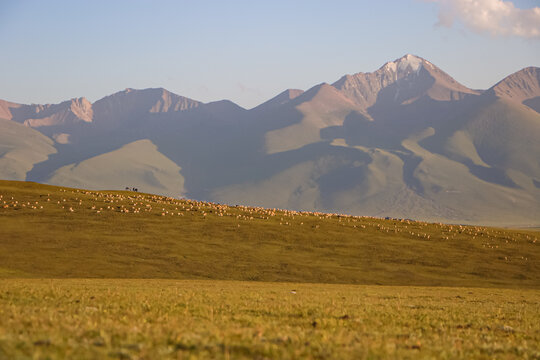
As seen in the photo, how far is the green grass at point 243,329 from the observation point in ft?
44.3

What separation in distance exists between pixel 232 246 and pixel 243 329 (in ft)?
144

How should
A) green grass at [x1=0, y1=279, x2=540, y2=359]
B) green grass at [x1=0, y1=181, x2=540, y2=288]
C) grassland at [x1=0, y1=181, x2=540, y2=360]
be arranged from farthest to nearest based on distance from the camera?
1. green grass at [x1=0, y1=181, x2=540, y2=288]
2. grassland at [x1=0, y1=181, x2=540, y2=360]
3. green grass at [x1=0, y1=279, x2=540, y2=359]

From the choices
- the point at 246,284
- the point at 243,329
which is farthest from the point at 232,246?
the point at 243,329

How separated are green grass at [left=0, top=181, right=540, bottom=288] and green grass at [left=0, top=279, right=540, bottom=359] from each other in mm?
22971

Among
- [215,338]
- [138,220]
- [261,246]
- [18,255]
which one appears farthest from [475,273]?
[215,338]

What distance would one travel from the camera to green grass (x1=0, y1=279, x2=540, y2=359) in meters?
13.5

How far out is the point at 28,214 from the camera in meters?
66.9

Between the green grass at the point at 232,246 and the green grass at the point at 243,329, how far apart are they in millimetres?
22971

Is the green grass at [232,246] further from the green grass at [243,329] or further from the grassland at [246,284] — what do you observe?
the green grass at [243,329]

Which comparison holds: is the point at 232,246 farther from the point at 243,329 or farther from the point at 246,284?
the point at 243,329

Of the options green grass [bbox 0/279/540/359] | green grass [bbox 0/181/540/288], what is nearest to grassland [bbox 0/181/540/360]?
green grass [bbox 0/279/540/359]

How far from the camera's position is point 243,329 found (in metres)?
17.0

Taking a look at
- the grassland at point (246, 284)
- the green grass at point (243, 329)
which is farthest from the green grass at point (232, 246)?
the green grass at point (243, 329)

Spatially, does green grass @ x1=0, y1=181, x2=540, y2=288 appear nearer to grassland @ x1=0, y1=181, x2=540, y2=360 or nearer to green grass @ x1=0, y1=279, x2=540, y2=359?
grassland @ x1=0, y1=181, x2=540, y2=360
